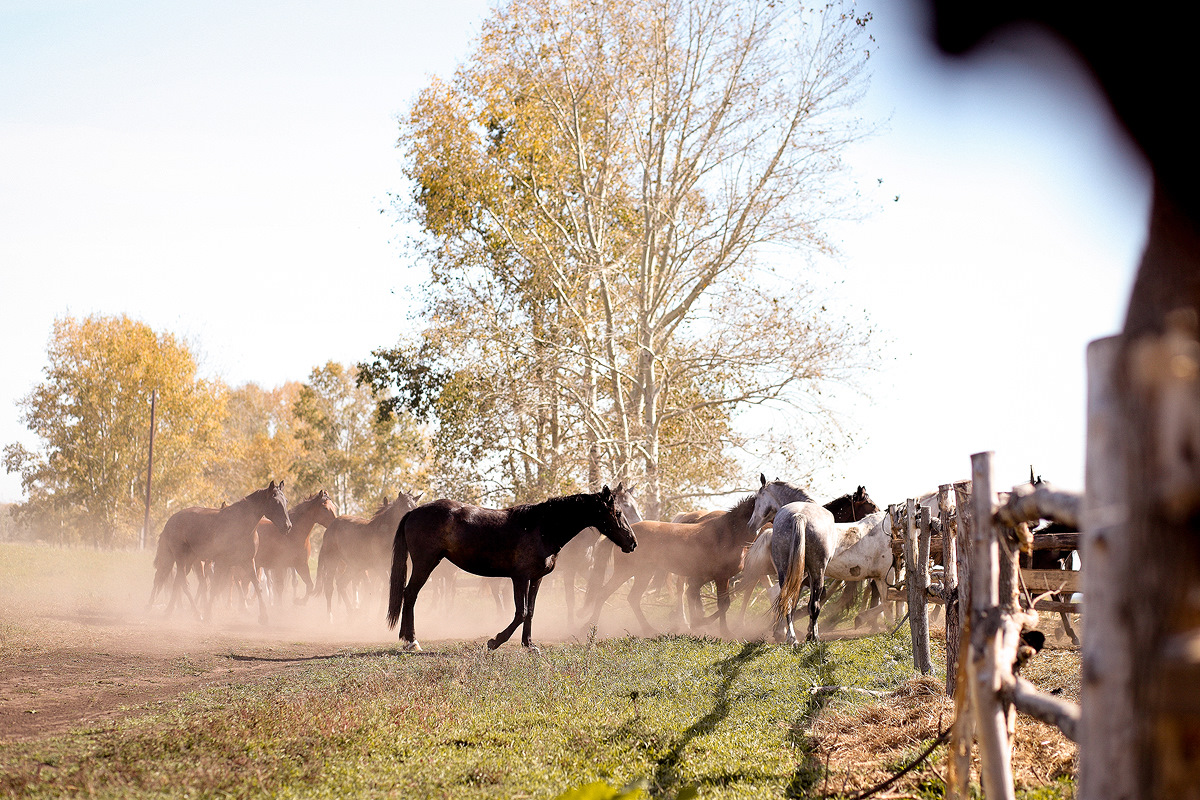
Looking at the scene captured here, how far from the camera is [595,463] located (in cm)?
2225

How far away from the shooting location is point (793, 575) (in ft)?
41.7

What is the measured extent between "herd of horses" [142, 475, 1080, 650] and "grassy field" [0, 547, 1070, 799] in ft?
9.77

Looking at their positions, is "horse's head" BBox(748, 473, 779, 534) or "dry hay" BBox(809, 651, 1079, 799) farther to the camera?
"horse's head" BBox(748, 473, 779, 534)

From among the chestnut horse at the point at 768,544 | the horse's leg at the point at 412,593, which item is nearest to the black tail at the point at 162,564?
the horse's leg at the point at 412,593

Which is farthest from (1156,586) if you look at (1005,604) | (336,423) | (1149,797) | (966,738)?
(336,423)

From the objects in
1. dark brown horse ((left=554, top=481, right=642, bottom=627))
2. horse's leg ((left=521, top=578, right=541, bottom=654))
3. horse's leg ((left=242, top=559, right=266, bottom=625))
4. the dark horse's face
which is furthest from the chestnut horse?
horse's leg ((left=242, top=559, right=266, bottom=625))

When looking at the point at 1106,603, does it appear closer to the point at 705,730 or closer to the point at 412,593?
the point at 705,730

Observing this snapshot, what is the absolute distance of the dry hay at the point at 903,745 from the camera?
525cm

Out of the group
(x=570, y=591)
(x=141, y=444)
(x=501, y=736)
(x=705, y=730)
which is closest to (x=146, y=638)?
(x=570, y=591)

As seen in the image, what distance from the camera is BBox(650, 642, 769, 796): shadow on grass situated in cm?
544

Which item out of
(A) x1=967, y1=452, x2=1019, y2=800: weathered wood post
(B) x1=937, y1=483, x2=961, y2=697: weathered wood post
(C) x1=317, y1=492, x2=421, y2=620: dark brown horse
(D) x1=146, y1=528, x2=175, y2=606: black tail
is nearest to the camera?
(A) x1=967, y1=452, x2=1019, y2=800: weathered wood post

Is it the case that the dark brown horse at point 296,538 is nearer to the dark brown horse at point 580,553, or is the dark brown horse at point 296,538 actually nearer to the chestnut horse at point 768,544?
the dark brown horse at point 580,553

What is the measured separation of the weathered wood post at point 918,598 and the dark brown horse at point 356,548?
39.9 feet

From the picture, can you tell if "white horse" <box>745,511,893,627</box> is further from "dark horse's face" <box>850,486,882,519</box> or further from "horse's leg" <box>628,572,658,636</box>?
"horse's leg" <box>628,572,658,636</box>
